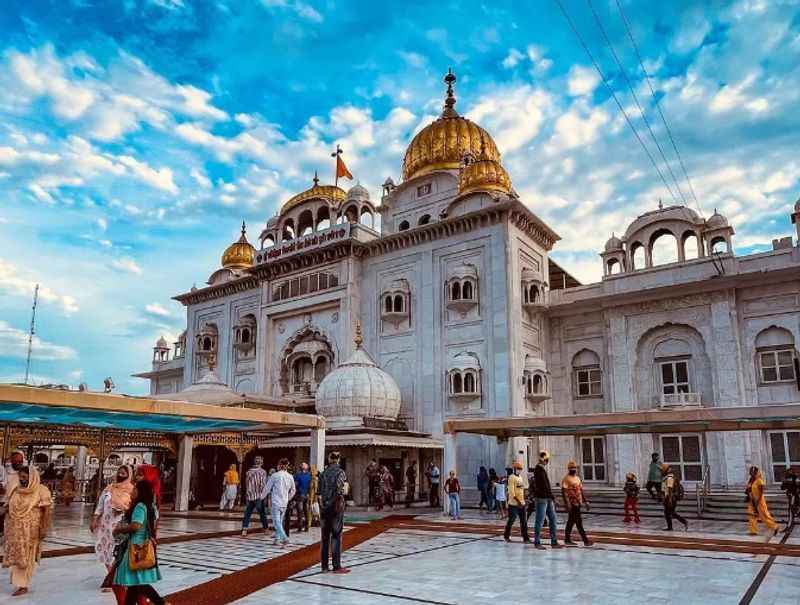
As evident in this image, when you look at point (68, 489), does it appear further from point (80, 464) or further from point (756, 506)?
Result: point (756, 506)

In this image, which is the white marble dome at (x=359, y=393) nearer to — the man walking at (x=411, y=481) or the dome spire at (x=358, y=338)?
the dome spire at (x=358, y=338)

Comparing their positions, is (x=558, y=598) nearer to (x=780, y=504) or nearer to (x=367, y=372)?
(x=780, y=504)

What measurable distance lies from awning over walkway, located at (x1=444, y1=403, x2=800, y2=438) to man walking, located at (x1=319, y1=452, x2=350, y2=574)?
8.24m

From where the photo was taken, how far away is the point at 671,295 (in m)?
23.7

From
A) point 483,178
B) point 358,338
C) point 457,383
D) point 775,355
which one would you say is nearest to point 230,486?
point 358,338

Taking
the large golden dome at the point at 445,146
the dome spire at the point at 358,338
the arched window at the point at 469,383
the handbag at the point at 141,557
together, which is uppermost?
the large golden dome at the point at 445,146

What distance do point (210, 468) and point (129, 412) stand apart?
13946mm

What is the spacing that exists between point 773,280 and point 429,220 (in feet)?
43.4

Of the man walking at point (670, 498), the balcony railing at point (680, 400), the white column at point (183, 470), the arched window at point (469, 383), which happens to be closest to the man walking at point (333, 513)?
the man walking at point (670, 498)

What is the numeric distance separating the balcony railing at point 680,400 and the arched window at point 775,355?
6.65 feet

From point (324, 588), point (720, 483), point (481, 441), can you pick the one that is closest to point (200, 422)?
point (324, 588)

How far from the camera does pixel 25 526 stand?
758 cm

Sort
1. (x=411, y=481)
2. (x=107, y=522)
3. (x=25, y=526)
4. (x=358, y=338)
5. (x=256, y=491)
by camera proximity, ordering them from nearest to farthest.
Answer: (x=25, y=526) < (x=107, y=522) < (x=256, y=491) < (x=411, y=481) < (x=358, y=338)

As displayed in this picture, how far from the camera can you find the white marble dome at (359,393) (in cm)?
2305
